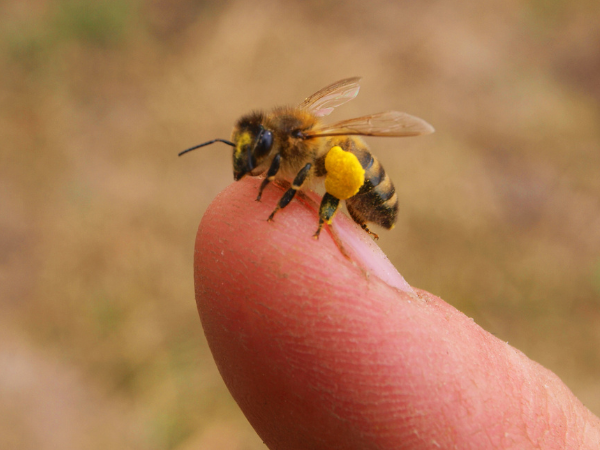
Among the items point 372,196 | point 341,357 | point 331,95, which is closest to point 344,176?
point 372,196

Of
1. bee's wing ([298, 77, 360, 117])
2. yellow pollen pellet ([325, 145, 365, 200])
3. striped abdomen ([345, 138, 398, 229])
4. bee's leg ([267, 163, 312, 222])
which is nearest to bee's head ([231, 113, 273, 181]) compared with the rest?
bee's leg ([267, 163, 312, 222])

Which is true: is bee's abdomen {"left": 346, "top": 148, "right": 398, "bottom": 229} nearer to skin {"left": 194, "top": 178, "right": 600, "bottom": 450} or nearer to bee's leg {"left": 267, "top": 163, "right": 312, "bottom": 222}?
bee's leg {"left": 267, "top": 163, "right": 312, "bottom": 222}

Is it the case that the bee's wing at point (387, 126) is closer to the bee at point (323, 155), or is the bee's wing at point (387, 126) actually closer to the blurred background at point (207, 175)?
the bee at point (323, 155)

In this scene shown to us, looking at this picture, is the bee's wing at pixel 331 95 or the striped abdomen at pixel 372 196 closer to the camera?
the striped abdomen at pixel 372 196

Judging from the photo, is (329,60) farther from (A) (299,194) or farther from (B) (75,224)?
(A) (299,194)

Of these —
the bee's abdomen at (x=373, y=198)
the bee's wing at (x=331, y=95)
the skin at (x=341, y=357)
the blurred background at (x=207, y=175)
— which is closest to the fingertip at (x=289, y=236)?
the skin at (x=341, y=357)

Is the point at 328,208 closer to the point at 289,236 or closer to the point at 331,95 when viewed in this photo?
the point at 289,236
